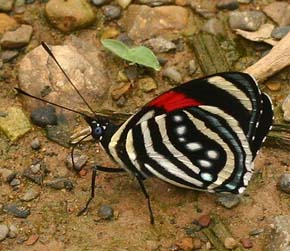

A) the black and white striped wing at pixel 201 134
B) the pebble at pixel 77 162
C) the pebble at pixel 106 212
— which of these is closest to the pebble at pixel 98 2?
the pebble at pixel 77 162

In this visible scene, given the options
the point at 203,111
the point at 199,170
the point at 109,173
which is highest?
the point at 203,111

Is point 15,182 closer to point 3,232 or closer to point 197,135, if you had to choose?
point 3,232

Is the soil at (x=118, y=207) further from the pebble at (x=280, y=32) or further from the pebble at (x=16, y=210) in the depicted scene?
the pebble at (x=280, y=32)

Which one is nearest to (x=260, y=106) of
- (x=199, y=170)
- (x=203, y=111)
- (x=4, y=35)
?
(x=203, y=111)

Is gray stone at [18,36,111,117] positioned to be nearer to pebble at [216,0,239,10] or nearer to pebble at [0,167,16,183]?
pebble at [0,167,16,183]

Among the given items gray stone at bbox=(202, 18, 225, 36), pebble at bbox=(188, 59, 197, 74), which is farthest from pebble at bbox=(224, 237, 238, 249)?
gray stone at bbox=(202, 18, 225, 36)

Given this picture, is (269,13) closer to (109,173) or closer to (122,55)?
(122,55)

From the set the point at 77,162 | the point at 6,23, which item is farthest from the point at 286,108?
the point at 6,23
